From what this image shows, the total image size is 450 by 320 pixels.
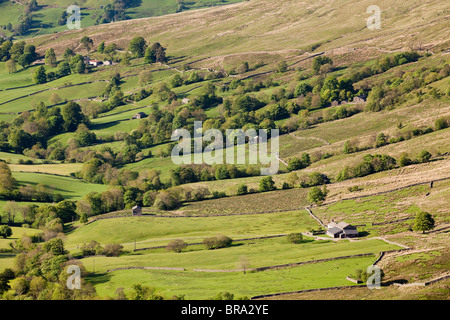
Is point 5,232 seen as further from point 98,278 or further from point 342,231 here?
point 342,231

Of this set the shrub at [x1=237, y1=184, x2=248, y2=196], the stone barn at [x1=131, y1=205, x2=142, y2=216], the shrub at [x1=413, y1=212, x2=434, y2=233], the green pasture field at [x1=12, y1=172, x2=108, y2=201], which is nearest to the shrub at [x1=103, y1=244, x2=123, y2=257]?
the stone barn at [x1=131, y1=205, x2=142, y2=216]

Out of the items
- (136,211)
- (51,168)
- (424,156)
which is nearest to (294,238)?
(136,211)

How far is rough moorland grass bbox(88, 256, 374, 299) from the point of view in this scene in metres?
61.7

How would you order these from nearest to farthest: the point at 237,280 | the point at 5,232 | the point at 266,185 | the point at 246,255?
the point at 237,280 < the point at 246,255 < the point at 5,232 < the point at 266,185

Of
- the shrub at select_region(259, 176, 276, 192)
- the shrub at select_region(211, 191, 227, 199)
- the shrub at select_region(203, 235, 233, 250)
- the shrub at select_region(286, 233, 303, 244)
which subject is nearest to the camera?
the shrub at select_region(286, 233, 303, 244)

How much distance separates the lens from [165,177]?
13475 centimetres

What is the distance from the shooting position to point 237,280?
2613 inches

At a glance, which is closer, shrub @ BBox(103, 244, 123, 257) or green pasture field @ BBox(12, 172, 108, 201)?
shrub @ BBox(103, 244, 123, 257)

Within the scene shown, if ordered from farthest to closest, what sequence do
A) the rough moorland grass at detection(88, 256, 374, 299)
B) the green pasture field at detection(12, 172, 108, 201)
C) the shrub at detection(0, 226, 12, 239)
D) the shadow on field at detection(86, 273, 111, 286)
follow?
the green pasture field at detection(12, 172, 108, 201), the shrub at detection(0, 226, 12, 239), the shadow on field at detection(86, 273, 111, 286), the rough moorland grass at detection(88, 256, 374, 299)

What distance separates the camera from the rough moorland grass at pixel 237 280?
6169cm

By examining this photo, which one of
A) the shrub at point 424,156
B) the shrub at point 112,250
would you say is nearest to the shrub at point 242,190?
the shrub at point 424,156

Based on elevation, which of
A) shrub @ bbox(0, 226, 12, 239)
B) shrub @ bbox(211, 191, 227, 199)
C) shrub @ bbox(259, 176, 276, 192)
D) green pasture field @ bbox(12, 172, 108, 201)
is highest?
green pasture field @ bbox(12, 172, 108, 201)

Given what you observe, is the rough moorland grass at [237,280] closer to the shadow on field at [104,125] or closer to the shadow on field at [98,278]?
the shadow on field at [98,278]

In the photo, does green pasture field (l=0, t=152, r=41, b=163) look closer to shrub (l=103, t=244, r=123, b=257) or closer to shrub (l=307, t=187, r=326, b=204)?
shrub (l=103, t=244, r=123, b=257)
